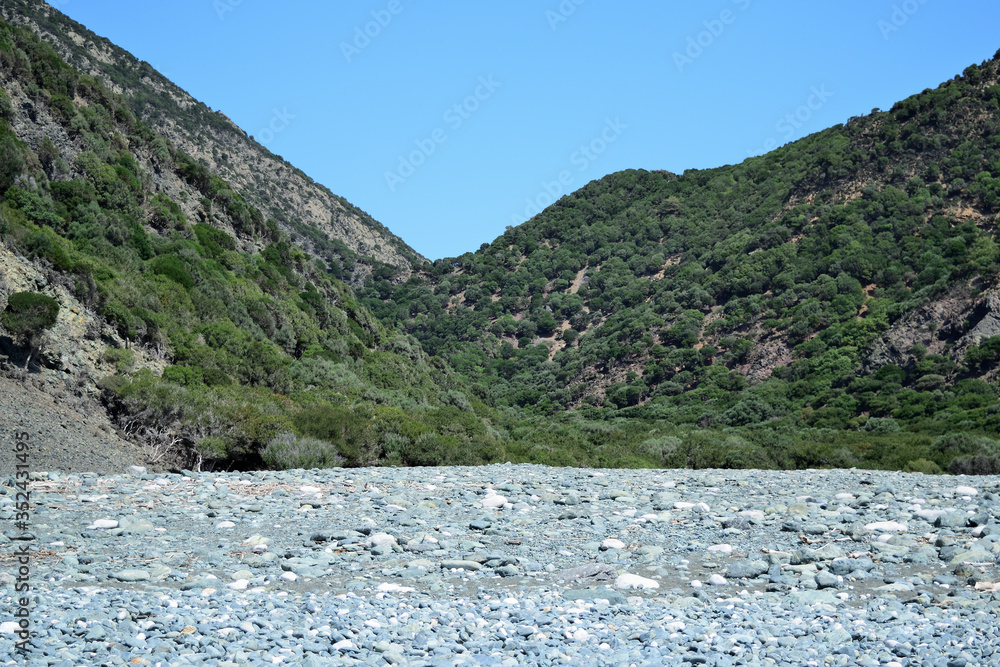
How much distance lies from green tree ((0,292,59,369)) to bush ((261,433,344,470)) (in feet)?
17.0

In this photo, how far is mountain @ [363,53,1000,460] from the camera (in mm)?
38875

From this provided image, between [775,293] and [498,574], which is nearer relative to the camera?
[498,574]

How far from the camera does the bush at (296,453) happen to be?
16125mm

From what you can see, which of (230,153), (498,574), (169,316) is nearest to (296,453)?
(169,316)

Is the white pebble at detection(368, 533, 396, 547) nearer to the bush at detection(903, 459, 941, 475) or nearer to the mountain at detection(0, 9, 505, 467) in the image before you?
the mountain at detection(0, 9, 505, 467)

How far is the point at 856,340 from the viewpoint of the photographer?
4284cm

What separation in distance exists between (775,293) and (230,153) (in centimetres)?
5074

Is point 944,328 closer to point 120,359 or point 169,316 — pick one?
point 169,316

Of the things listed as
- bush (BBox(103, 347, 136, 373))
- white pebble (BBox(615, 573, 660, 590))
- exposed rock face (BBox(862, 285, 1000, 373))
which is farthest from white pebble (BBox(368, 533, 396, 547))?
exposed rock face (BBox(862, 285, 1000, 373))

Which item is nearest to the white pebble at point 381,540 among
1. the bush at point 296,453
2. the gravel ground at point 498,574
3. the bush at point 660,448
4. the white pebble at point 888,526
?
the gravel ground at point 498,574

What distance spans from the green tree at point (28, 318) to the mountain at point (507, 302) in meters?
0.05

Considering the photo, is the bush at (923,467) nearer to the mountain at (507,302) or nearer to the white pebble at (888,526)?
the mountain at (507,302)

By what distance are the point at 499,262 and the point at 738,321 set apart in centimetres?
3442

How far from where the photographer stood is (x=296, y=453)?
53.2 ft
